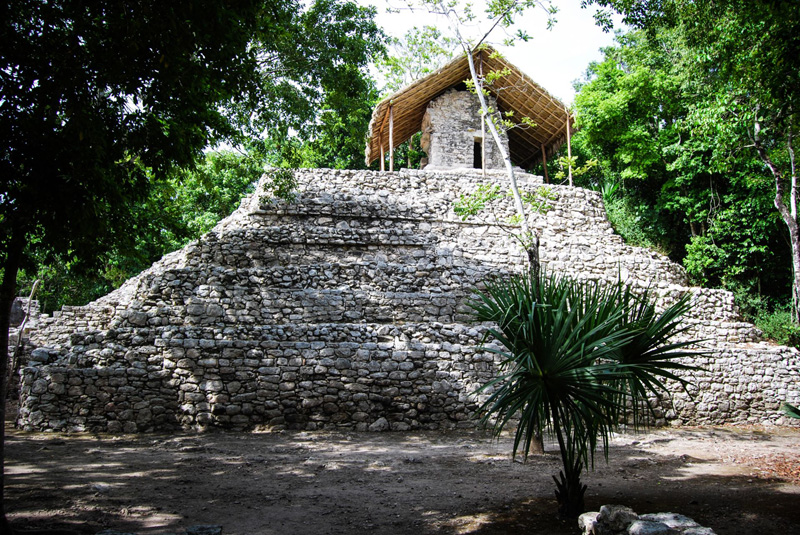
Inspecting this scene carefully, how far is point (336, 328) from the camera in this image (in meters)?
9.82

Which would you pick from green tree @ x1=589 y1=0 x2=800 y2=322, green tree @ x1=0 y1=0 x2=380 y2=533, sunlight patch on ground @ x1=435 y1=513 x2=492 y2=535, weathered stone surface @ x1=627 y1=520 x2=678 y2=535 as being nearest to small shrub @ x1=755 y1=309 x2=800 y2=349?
green tree @ x1=589 y1=0 x2=800 y2=322

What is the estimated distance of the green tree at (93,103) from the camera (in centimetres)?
420

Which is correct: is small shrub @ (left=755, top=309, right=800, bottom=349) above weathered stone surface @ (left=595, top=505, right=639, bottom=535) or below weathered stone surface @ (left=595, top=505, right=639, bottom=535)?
above

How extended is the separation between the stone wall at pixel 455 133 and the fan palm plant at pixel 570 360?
12.8 meters

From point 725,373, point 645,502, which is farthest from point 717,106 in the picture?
point 645,502

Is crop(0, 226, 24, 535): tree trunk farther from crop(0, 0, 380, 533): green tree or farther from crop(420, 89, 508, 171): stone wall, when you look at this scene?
crop(420, 89, 508, 171): stone wall

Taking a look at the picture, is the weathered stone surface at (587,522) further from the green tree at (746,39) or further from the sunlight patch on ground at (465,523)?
the green tree at (746,39)

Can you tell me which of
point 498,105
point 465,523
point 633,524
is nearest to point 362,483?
point 465,523

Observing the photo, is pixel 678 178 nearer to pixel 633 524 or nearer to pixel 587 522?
pixel 587 522

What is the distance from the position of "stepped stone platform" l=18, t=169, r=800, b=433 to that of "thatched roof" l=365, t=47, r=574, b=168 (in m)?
2.93

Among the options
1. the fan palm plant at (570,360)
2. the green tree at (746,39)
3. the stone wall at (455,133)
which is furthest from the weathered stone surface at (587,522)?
the stone wall at (455,133)

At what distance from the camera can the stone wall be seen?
17.3 m

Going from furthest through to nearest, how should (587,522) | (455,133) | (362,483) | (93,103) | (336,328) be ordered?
(455,133) → (336,328) → (362,483) → (93,103) → (587,522)

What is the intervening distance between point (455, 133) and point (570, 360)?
560 inches
